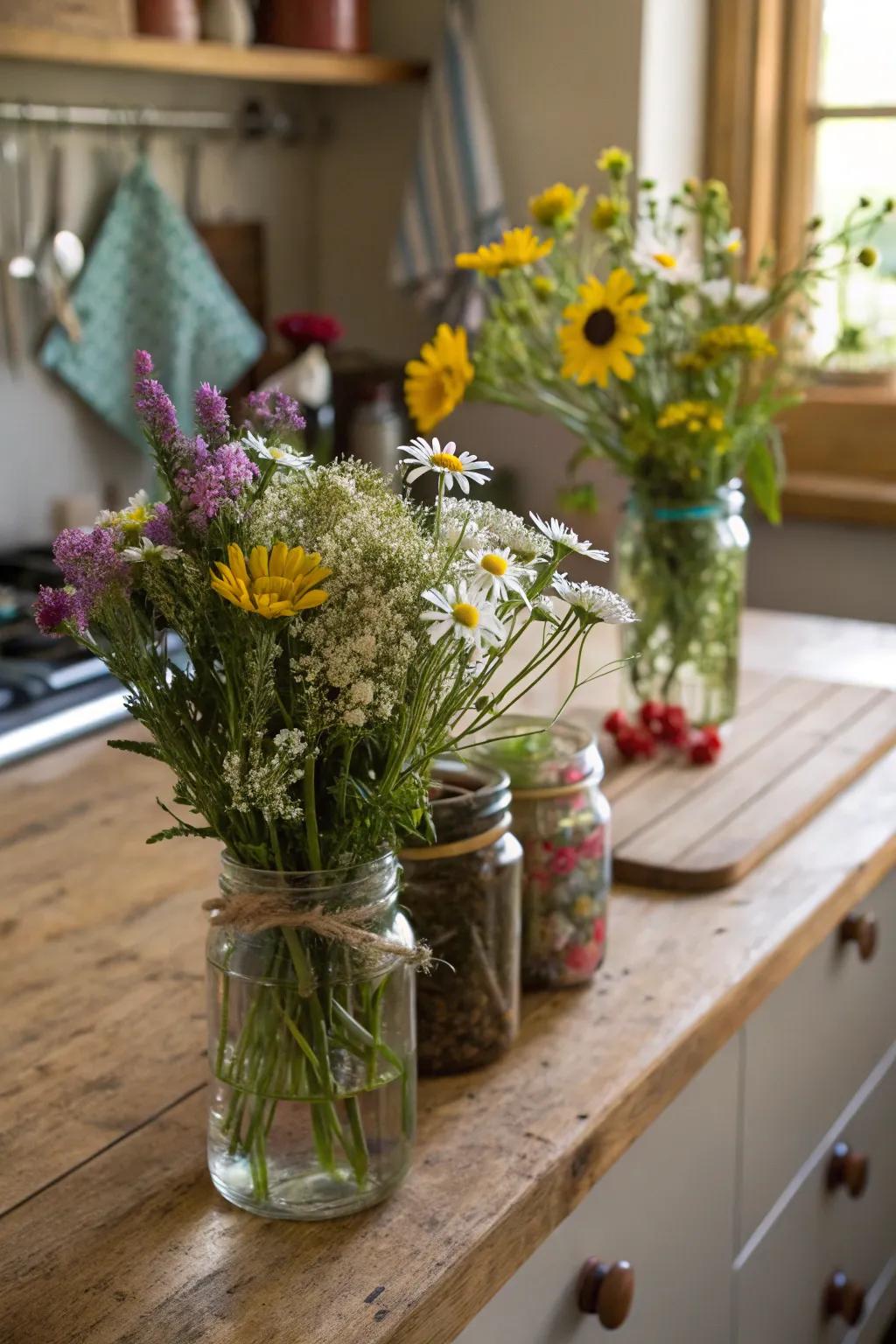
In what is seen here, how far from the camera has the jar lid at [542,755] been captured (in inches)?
41.3

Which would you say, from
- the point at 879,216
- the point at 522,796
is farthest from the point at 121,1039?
the point at 879,216

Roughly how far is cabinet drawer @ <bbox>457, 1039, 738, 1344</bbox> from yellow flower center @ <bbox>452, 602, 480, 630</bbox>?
0.41m

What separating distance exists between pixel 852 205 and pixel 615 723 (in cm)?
150

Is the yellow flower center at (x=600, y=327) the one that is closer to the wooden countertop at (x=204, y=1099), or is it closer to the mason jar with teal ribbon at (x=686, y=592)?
the mason jar with teal ribbon at (x=686, y=592)

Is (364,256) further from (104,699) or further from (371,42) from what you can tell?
(104,699)

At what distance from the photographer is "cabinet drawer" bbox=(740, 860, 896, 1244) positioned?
1.23m

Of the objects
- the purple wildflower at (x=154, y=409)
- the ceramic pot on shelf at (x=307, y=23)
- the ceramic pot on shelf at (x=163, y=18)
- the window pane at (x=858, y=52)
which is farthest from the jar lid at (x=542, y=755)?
the window pane at (x=858, y=52)

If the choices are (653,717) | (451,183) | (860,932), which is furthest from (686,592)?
(451,183)

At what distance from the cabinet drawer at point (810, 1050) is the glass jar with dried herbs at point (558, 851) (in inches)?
8.2

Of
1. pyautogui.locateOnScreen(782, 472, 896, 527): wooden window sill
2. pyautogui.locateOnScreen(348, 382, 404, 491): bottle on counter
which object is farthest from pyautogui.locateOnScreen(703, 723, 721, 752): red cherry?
pyautogui.locateOnScreen(782, 472, 896, 527): wooden window sill

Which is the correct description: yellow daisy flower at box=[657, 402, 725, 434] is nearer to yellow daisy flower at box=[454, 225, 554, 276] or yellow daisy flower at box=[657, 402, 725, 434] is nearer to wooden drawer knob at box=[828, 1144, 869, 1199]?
yellow daisy flower at box=[454, 225, 554, 276]

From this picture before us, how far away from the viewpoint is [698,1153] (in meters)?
1.12

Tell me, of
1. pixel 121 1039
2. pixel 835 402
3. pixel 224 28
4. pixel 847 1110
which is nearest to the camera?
pixel 121 1039

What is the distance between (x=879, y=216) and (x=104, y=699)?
97cm
